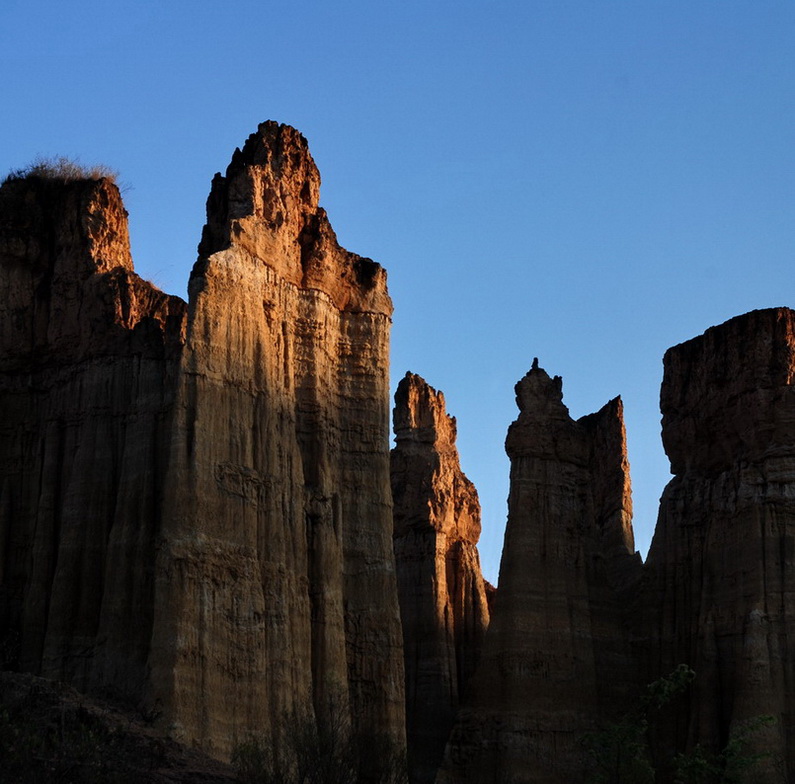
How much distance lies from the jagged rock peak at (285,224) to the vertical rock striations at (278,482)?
6 centimetres

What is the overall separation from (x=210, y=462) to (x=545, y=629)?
1744cm

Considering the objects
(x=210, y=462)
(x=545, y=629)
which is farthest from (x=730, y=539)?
(x=210, y=462)

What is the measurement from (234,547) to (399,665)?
8117 mm

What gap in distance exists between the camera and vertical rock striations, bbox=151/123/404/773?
166 feet

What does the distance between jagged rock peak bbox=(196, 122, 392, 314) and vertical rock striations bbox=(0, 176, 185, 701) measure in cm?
285

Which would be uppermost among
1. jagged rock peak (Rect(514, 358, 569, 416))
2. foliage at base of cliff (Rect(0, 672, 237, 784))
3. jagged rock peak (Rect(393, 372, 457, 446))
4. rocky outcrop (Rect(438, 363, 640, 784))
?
jagged rock peak (Rect(393, 372, 457, 446))

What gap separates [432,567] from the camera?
76.3m

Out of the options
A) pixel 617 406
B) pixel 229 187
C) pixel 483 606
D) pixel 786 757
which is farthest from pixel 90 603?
pixel 617 406

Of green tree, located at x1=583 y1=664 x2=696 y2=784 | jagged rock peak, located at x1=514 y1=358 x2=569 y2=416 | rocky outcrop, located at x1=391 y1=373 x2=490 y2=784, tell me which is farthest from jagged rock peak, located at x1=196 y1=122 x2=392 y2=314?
green tree, located at x1=583 y1=664 x2=696 y2=784

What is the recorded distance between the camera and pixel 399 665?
189 feet

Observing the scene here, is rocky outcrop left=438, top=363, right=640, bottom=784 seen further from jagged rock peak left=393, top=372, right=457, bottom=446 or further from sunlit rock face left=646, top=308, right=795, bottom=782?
jagged rock peak left=393, top=372, right=457, bottom=446

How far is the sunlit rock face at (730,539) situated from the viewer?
62.5m

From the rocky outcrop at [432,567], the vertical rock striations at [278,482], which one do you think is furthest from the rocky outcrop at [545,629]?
the rocky outcrop at [432,567]

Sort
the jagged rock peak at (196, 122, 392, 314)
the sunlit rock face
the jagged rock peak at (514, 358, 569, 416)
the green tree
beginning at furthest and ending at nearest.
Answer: the jagged rock peak at (514, 358, 569, 416), the sunlit rock face, the jagged rock peak at (196, 122, 392, 314), the green tree
